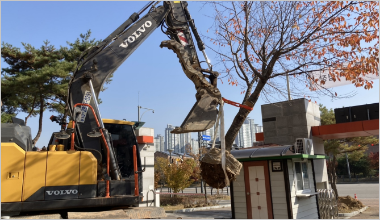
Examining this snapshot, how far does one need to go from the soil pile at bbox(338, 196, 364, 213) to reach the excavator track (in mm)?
12028

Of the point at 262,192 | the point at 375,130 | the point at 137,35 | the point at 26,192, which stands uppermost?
the point at 137,35

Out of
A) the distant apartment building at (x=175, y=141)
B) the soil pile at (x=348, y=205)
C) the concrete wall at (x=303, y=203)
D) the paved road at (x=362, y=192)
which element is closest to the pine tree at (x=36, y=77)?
the concrete wall at (x=303, y=203)

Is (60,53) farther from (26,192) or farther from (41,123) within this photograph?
(26,192)

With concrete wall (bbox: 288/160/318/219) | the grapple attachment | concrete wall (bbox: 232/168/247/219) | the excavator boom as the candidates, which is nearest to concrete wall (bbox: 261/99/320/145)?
concrete wall (bbox: 288/160/318/219)

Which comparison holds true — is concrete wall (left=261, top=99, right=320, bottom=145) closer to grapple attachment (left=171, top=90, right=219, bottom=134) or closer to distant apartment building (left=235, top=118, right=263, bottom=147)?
grapple attachment (left=171, top=90, right=219, bottom=134)

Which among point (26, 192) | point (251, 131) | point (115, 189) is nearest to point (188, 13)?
point (115, 189)

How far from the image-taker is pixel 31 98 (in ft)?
62.4

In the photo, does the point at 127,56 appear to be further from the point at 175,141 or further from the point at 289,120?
the point at 175,141

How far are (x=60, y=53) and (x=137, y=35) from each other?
14.3 metres

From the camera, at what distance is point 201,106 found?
5.19 m

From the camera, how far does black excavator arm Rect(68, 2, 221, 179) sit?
5223 millimetres

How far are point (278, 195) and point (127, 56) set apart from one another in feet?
23.1

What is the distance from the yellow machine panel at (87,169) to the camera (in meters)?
5.04

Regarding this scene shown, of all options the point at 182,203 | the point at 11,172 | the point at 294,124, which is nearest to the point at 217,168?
the point at 11,172
